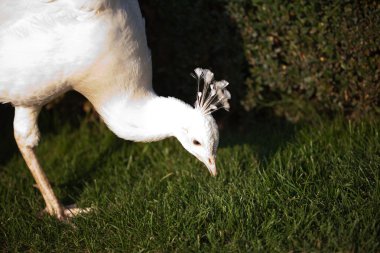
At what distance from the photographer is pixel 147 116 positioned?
139 inches

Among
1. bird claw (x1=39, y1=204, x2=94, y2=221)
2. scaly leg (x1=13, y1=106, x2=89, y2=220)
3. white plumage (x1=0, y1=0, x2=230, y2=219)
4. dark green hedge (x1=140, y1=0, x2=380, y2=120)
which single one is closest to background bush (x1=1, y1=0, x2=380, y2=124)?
dark green hedge (x1=140, y1=0, x2=380, y2=120)

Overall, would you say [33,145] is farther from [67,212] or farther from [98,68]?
[98,68]

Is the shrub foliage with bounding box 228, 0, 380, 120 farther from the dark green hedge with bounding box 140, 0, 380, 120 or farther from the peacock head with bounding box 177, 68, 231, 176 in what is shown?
the peacock head with bounding box 177, 68, 231, 176

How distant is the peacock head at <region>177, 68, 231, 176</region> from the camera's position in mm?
3314

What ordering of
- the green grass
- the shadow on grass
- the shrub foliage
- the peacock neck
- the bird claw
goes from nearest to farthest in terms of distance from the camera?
the green grass → the peacock neck → the bird claw → the shrub foliage → the shadow on grass

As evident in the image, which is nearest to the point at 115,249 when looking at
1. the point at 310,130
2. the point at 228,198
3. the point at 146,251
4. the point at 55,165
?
the point at 146,251

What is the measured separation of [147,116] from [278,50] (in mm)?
1477

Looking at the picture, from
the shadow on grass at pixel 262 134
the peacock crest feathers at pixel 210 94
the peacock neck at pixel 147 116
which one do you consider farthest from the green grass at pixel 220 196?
the peacock crest feathers at pixel 210 94

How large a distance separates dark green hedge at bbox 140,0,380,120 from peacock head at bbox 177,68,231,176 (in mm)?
1113

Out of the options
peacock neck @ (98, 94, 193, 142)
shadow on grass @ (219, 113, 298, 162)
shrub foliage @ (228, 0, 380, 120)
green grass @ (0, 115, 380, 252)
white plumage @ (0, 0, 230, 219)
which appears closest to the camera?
green grass @ (0, 115, 380, 252)

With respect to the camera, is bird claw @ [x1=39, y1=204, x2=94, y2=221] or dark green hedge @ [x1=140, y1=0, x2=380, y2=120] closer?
bird claw @ [x1=39, y1=204, x2=94, y2=221]

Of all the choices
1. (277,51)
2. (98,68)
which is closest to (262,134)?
(277,51)

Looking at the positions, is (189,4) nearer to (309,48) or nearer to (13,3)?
(309,48)

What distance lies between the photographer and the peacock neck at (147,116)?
11.3 ft
